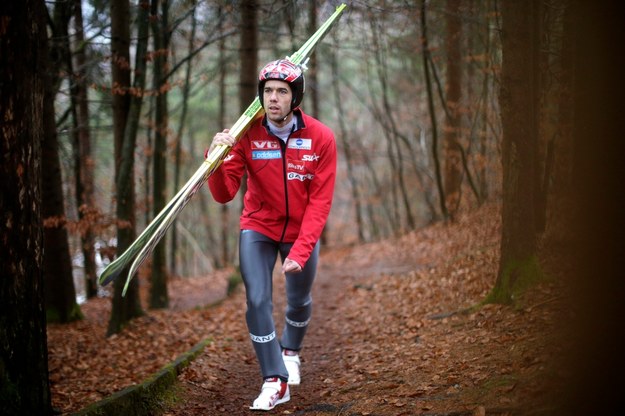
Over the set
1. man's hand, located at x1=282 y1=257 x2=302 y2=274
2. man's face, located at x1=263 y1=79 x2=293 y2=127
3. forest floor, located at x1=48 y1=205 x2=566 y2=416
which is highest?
man's face, located at x1=263 y1=79 x2=293 y2=127

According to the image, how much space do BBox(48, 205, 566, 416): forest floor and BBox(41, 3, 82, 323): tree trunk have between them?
410mm

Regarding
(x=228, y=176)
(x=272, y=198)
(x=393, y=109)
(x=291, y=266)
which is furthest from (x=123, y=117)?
(x=393, y=109)

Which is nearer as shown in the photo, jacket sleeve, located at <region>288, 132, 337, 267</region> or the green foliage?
jacket sleeve, located at <region>288, 132, 337, 267</region>

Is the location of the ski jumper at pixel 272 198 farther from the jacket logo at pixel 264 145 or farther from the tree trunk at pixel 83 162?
the tree trunk at pixel 83 162

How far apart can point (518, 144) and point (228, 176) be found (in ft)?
10.5

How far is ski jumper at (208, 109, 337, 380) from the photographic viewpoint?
4.91 metres

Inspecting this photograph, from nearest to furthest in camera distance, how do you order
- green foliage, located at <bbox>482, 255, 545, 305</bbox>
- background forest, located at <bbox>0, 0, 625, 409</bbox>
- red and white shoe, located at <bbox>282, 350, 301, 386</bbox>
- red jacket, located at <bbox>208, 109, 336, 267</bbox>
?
background forest, located at <bbox>0, 0, 625, 409</bbox>
red jacket, located at <bbox>208, 109, 336, 267</bbox>
red and white shoe, located at <bbox>282, 350, 301, 386</bbox>
green foliage, located at <bbox>482, 255, 545, 305</bbox>

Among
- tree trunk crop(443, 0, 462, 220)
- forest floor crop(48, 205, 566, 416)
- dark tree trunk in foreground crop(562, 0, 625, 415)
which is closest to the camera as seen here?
dark tree trunk in foreground crop(562, 0, 625, 415)

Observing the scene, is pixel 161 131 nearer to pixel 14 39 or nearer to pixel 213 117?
pixel 14 39

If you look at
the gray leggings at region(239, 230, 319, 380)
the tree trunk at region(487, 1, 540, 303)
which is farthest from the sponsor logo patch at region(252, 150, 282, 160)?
the tree trunk at region(487, 1, 540, 303)

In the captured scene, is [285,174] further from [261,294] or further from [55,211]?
[55,211]

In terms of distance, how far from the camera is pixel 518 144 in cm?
629

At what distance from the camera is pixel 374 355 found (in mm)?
6324

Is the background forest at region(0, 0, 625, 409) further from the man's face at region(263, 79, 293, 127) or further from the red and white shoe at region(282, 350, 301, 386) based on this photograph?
the red and white shoe at region(282, 350, 301, 386)
